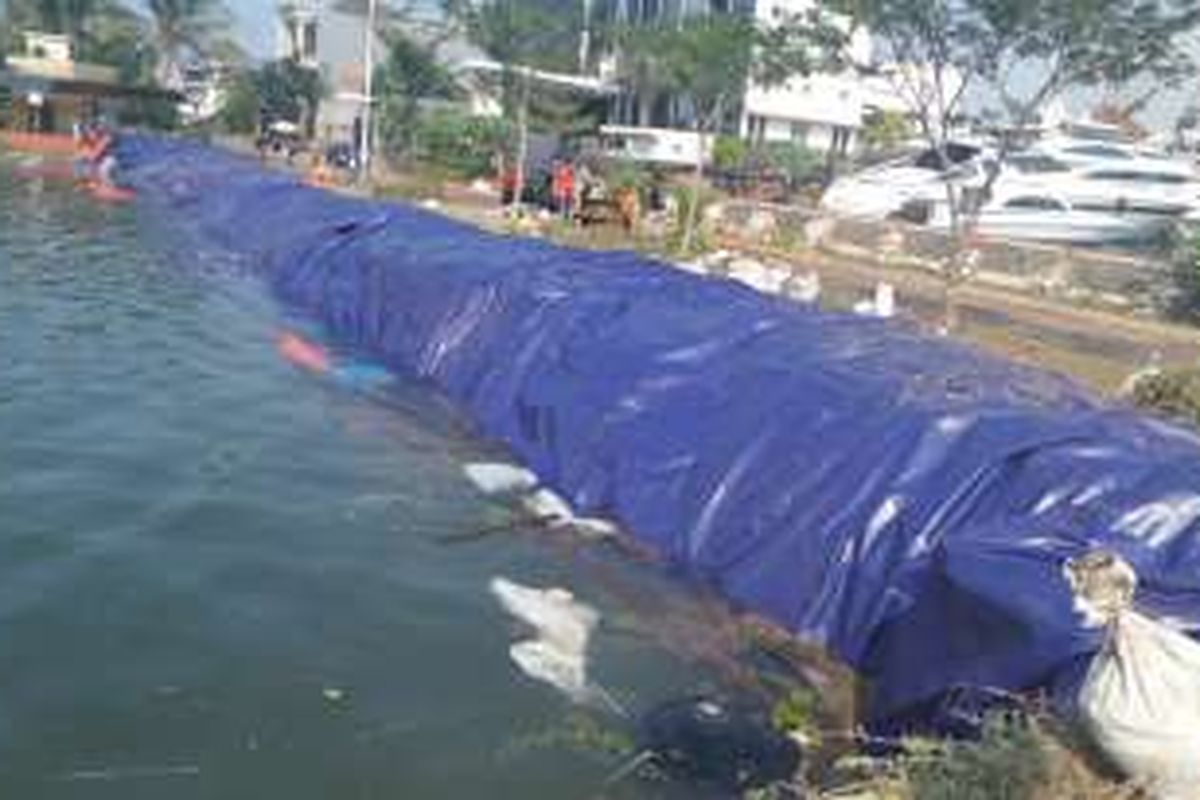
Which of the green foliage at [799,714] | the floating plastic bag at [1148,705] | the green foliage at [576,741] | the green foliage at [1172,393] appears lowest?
the green foliage at [576,741]

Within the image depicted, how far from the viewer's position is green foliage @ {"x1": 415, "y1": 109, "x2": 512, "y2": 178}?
161 ft

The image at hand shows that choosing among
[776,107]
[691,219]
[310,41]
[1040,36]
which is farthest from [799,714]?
[310,41]

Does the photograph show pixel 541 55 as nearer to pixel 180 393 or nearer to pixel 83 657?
pixel 180 393

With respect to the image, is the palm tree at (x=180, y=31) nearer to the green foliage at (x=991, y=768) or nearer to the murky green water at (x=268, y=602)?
the murky green water at (x=268, y=602)

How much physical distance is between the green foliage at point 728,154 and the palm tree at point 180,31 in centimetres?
3948

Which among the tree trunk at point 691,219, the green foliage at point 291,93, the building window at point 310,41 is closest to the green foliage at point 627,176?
the tree trunk at point 691,219

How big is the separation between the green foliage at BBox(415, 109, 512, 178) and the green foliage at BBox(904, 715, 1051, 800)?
138ft

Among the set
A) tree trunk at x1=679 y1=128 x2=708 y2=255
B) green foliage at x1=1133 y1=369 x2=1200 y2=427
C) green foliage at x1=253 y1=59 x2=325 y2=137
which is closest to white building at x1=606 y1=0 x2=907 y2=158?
green foliage at x1=253 y1=59 x2=325 y2=137

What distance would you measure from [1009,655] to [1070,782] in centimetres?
138

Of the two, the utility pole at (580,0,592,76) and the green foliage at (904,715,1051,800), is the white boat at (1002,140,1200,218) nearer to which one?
the utility pole at (580,0,592,76)

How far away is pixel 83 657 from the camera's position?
971 centimetres

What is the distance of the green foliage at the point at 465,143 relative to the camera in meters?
49.2

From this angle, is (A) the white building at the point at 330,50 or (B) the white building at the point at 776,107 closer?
(B) the white building at the point at 776,107

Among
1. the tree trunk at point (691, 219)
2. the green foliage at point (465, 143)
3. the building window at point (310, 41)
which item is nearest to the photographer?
the tree trunk at point (691, 219)
